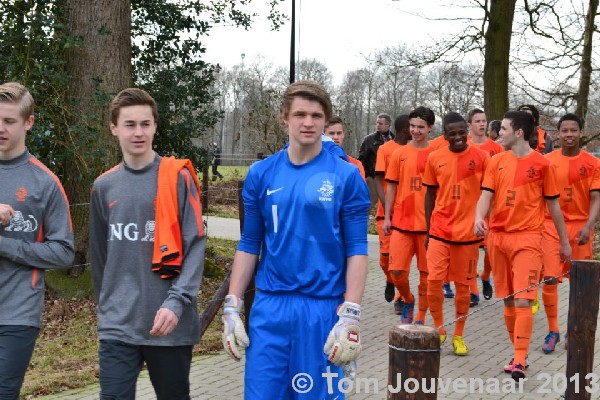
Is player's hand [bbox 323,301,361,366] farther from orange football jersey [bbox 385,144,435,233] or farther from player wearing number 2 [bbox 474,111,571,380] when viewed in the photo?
orange football jersey [bbox 385,144,435,233]

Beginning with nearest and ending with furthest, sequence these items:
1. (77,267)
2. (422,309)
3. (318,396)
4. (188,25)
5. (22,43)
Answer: (318,396) → (422,309) → (22,43) → (77,267) → (188,25)

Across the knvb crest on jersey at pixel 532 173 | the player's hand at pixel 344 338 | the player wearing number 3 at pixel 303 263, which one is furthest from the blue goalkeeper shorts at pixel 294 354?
the knvb crest on jersey at pixel 532 173

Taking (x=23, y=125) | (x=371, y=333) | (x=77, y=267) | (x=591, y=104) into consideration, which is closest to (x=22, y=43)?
(x=77, y=267)

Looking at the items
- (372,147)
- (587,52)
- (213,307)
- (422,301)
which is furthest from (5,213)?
(587,52)

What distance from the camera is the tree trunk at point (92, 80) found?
456 inches

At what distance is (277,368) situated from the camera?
429 centimetres

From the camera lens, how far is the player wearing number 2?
758cm

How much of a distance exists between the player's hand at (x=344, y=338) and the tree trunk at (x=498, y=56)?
1632cm

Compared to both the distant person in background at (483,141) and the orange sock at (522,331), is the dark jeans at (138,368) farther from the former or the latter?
the distant person in background at (483,141)

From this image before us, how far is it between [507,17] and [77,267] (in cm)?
1197

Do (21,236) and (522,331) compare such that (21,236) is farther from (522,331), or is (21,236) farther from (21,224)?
(522,331)

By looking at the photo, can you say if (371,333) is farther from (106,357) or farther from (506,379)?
(106,357)

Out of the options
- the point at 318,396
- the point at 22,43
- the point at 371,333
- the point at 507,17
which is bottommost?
the point at 371,333

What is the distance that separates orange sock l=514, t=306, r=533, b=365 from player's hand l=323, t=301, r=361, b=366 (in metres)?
3.74
